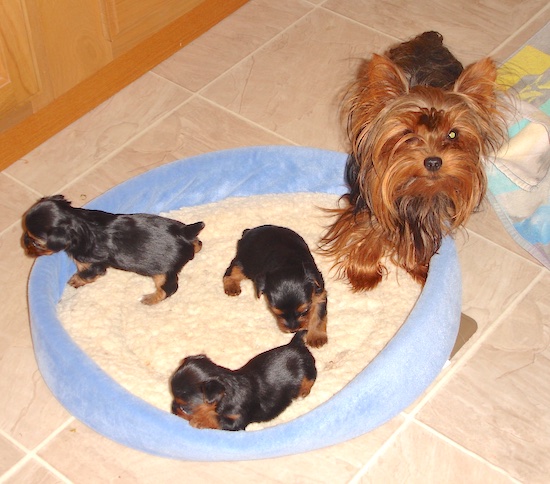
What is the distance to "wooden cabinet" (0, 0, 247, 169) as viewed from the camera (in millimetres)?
3379

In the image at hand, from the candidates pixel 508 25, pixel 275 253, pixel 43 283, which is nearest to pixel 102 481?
pixel 43 283

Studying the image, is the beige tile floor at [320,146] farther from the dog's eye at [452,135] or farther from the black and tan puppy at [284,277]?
the dog's eye at [452,135]

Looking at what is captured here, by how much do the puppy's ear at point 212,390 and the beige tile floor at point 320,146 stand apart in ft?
1.38

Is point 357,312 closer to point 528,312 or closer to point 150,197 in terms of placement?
point 528,312

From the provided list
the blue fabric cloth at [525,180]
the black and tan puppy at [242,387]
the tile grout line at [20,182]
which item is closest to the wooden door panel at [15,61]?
the tile grout line at [20,182]

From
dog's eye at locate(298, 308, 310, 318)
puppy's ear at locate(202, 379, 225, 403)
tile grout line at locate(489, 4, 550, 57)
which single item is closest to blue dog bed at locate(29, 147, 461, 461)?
puppy's ear at locate(202, 379, 225, 403)

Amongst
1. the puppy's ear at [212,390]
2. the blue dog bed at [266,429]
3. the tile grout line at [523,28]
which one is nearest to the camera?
the puppy's ear at [212,390]

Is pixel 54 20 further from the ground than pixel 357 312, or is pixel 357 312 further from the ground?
pixel 54 20

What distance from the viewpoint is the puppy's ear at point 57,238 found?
2.89 metres

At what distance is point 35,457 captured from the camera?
2834 mm

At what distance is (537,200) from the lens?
3.61 m

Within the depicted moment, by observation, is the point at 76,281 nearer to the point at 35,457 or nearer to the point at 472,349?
the point at 35,457

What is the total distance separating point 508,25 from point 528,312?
6.00 feet

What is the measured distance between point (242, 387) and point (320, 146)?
59.4 inches
